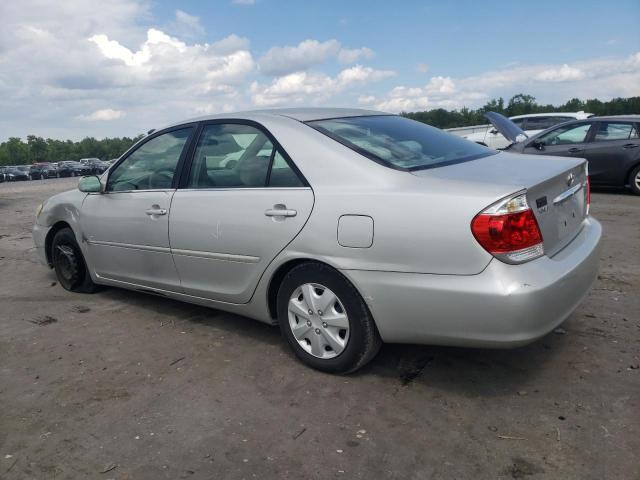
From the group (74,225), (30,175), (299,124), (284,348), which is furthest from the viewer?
(30,175)

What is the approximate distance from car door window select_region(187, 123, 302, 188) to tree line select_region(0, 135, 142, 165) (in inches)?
4683

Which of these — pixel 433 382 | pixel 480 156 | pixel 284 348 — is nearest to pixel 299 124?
pixel 480 156

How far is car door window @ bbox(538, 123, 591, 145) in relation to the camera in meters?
10.6

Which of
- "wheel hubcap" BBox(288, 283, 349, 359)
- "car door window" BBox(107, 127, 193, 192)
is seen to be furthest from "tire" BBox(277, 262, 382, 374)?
"car door window" BBox(107, 127, 193, 192)

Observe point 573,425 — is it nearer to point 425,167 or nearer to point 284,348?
point 425,167

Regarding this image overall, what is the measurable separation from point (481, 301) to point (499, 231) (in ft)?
1.12

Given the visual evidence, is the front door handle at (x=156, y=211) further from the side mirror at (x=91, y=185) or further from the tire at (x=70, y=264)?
the tire at (x=70, y=264)

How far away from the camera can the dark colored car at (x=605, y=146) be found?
33.1 feet

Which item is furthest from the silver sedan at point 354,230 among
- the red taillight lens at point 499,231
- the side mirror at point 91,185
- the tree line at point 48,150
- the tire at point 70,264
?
the tree line at point 48,150

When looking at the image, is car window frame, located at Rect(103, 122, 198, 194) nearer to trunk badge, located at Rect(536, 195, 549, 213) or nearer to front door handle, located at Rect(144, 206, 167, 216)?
front door handle, located at Rect(144, 206, 167, 216)

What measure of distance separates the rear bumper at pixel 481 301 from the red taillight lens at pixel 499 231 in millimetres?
83

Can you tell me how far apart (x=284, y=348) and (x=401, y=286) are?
1230 mm

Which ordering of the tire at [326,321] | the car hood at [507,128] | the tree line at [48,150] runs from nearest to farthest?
the tire at [326,321]
the car hood at [507,128]
the tree line at [48,150]

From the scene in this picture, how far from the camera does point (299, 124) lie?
356 cm
